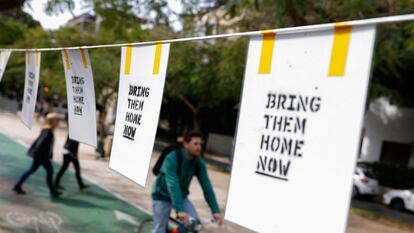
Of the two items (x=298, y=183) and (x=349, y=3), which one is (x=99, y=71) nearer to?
(x=349, y=3)

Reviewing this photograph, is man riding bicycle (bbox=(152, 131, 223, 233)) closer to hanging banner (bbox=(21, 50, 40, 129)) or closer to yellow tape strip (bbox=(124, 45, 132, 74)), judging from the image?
yellow tape strip (bbox=(124, 45, 132, 74))

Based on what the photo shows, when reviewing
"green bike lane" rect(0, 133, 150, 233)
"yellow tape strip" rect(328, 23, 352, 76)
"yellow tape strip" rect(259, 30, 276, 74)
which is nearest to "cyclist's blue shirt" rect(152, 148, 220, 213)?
"yellow tape strip" rect(259, 30, 276, 74)

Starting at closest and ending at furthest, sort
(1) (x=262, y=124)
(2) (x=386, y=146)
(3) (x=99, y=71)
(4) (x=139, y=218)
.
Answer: (1) (x=262, y=124), (4) (x=139, y=218), (3) (x=99, y=71), (2) (x=386, y=146)

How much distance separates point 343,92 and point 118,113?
217 centimetres

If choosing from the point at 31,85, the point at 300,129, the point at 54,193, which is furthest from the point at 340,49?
the point at 54,193

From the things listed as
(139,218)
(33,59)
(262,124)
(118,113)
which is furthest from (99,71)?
(262,124)

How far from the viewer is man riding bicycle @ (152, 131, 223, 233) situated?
5.11m

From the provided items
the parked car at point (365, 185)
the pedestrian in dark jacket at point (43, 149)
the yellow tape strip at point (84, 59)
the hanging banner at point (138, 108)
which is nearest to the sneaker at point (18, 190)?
the pedestrian in dark jacket at point (43, 149)

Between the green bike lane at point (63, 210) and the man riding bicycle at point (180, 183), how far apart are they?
8.73ft

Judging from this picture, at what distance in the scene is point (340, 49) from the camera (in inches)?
91.8

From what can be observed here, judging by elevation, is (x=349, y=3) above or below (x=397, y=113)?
above

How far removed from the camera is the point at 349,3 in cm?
1012

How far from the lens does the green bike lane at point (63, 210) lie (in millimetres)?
7734

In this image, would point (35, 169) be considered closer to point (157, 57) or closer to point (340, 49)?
point (157, 57)
